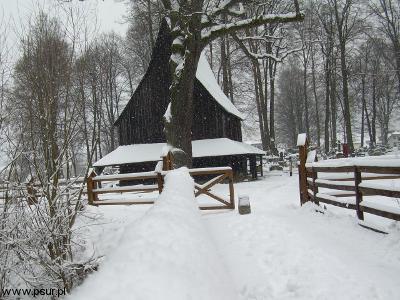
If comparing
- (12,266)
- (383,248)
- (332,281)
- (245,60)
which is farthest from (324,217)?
(245,60)

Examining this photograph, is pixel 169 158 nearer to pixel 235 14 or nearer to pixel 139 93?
pixel 235 14

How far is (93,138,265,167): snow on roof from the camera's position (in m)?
20.0

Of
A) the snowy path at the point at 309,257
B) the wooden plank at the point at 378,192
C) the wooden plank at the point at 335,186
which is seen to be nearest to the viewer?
the snowy path at the point at 309,257

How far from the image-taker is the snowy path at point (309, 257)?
4203mm

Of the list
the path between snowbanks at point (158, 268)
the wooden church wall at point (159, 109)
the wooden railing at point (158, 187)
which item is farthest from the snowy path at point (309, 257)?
the wooden church wall at point (159, 109)

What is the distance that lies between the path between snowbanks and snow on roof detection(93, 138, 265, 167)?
16.2 metres

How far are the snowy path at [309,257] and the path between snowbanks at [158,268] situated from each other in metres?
1.54

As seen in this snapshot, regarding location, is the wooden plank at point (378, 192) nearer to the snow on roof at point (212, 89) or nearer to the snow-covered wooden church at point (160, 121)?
the snow-covered wooden church at point (160, 121)

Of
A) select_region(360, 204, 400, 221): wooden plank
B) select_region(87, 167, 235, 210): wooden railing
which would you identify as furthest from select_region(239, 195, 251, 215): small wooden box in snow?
select_region(360, 204, 400, 221): wooden plank

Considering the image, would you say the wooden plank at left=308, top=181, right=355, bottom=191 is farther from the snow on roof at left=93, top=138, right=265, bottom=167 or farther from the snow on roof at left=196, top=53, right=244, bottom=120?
the snow on roof at left=196, top=53, right=244, bottom=120

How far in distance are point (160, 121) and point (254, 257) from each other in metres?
17.1

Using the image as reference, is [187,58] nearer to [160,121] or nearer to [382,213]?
[160,121]

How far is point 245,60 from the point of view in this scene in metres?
33.1

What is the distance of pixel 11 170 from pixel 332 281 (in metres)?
3.94
